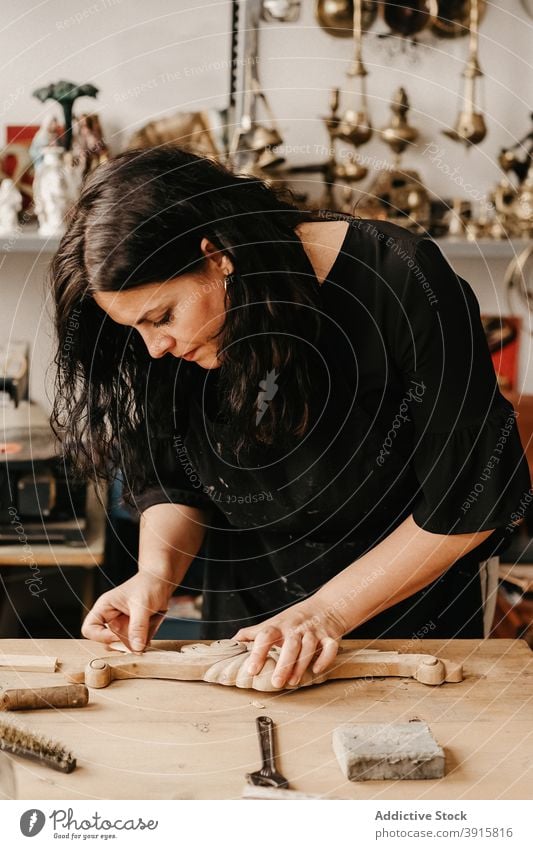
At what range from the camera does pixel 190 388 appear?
3.54 ft

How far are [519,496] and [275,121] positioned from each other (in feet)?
4.02

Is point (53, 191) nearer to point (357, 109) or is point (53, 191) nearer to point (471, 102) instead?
point (357, 109)

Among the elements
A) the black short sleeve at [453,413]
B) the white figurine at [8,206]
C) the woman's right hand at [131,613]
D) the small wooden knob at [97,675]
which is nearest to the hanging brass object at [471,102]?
the white figurine at [8,206]

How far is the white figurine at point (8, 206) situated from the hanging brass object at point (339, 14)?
0.70 metres

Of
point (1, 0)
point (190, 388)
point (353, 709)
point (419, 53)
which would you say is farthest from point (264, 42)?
point (353, 709)

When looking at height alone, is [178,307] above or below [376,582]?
above

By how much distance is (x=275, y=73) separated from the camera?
1932 mm

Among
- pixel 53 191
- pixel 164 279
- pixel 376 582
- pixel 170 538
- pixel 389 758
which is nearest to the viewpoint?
pixel 389 758

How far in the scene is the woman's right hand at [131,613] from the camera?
0.96 metres

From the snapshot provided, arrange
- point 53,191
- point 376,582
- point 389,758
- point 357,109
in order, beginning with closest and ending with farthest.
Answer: point 389,758 → point 376,582 → point 53,191 → point 357,109

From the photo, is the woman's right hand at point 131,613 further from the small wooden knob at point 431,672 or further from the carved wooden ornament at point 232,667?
the small wooden knob at point 431,672

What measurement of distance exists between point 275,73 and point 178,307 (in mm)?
1221

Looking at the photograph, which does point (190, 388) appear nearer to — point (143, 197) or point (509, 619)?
point (143, 197)
